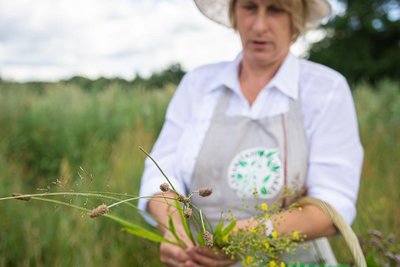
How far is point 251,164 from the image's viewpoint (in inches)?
59.4

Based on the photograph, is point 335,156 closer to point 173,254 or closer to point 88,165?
point 173,254

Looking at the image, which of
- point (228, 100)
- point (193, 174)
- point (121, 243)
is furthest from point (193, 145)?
point (121, 243)

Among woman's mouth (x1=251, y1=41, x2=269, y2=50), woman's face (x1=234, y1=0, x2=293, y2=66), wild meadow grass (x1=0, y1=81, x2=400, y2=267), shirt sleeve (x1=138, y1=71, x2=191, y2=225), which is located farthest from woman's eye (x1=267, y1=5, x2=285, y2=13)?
wild meadow grass (x1=0, y1=81, x2=400, y2=267)

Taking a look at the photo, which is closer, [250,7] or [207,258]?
[207,258]

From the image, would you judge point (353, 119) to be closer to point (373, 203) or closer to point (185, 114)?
point (185, 114)

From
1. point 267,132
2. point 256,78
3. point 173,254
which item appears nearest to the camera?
point 173,254

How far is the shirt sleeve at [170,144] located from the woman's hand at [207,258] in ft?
1.23

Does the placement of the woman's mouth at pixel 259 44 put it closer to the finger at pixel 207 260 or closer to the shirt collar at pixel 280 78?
the shirt collar at pixel 280 78

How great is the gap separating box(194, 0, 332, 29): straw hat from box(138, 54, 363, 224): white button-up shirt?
18 cm

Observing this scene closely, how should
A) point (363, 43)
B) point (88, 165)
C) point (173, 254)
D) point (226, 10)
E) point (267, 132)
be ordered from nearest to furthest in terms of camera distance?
point (173, 254) < point (267, 132) < point (226, 10) < point (88, 165) < point (363, 43)

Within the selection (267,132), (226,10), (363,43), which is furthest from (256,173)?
(363,43)

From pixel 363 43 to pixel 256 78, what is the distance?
19.9 metres

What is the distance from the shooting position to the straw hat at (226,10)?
170cm

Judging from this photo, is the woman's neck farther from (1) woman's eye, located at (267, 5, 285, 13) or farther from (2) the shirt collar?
(1) woman's eye, located at (267, 5, 285, 13)
